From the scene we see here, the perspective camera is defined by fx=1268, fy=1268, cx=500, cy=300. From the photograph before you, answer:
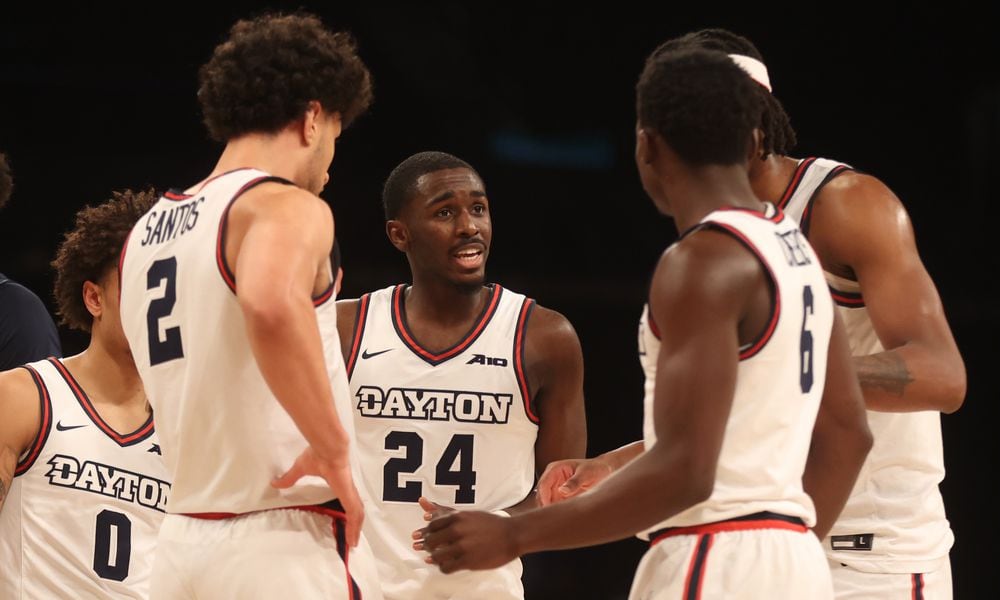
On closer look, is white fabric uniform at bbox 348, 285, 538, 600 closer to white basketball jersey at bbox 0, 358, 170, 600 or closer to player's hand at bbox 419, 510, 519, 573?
white basketball jersey at bbox 0, 358, 170, 600

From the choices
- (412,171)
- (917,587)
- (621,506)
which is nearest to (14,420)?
(412,171)

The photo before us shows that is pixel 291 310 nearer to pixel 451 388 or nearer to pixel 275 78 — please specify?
pixel 275 78

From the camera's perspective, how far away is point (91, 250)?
4.14m

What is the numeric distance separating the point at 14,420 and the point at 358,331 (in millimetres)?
1162

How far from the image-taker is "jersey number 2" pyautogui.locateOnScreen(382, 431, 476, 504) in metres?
4.21

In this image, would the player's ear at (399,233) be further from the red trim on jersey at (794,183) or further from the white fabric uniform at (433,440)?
the red trim on jersey at (794,183)

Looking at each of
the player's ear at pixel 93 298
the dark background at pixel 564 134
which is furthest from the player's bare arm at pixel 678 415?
the dark background at pixel 564 134

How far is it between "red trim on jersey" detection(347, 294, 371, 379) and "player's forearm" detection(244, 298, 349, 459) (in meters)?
1.43

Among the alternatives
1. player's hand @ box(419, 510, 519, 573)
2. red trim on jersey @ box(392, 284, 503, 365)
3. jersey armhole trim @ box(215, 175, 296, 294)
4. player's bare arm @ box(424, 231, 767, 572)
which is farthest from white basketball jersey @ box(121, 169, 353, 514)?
red trim on jersey @ box(392, 284, 503, 365)

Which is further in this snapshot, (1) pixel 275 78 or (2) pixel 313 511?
(1) pixel 275 78

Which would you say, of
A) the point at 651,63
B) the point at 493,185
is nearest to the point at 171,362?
the point at 651,63

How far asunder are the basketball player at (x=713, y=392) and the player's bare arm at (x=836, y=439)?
0.23ft

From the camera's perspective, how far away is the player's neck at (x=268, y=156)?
3.17 m

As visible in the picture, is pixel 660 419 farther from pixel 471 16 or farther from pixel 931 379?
pixel 471 16
